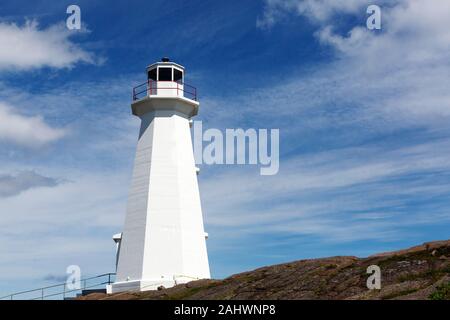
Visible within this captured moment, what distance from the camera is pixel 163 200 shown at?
40375 millimetres

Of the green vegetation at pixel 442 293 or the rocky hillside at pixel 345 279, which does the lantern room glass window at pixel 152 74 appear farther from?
the green vegetation at pixel 442 293

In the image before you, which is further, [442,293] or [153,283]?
[153,283]

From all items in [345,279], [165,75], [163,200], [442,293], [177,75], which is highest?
[177,75]

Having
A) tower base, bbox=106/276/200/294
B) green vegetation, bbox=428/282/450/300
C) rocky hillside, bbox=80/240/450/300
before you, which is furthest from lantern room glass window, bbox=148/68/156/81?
green vegetation, bbox=428/282/450/300

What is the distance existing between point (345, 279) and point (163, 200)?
17.4 metres

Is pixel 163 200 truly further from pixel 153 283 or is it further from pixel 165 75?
pixel 165 75

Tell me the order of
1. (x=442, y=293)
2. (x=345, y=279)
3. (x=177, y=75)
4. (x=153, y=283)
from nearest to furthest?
(x=442, y=293) < (x=345, y=279) < (x=153, y=283) < (x=177, y=75)

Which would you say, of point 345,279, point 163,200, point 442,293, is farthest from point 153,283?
point 442,293

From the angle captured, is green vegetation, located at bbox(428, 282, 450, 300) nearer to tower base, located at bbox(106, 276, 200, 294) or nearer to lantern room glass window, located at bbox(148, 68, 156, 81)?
tower base, located at bbox(106, 276, 200, 294)

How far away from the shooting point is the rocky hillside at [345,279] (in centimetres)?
2216

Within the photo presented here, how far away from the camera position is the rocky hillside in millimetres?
22156

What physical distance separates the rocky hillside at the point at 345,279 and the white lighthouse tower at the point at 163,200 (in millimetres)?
7207

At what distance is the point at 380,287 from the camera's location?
23.3m

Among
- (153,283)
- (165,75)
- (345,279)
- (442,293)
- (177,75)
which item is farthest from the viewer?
(177,75)
